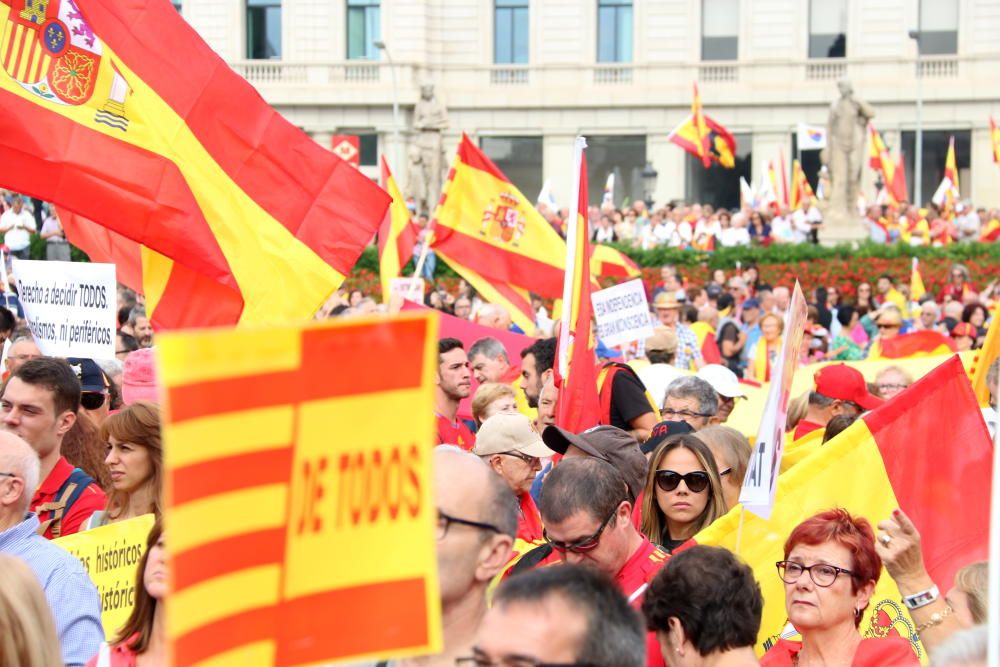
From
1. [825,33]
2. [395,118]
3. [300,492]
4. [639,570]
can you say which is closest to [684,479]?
[639,570]

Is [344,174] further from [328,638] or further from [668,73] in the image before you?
[668,73]

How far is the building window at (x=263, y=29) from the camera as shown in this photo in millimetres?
50938

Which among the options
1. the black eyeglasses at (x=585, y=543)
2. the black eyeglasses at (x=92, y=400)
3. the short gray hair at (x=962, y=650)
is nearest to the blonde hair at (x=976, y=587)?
the short gray hair at (x=962, y=650)

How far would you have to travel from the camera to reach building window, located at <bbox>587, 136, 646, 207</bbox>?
49.6m

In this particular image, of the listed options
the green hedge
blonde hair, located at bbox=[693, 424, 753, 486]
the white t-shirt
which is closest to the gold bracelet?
blonde hair, located at bbox=[693, 424, 753, 486]

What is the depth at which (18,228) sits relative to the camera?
2603 centimetres

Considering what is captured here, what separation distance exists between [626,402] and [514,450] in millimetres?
1940

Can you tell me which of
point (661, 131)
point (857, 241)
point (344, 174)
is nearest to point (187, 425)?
point (344, 174)

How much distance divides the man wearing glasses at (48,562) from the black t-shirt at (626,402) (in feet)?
12.0

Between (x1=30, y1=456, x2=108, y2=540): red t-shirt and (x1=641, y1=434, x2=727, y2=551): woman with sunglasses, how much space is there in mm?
1935

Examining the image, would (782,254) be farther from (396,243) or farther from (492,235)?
(492,235)

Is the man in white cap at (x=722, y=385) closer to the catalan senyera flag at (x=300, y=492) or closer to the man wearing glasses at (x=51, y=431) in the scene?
the man wearing glasses at (x=51, y=431)

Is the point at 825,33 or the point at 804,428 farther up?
the point at 825,33

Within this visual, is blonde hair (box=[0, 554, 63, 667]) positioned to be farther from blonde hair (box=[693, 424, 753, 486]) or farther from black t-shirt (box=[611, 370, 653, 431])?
black t-shirt (box=[611, 370, 653, 431])
